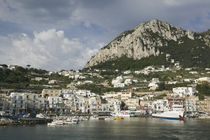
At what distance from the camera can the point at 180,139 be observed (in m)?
46.7

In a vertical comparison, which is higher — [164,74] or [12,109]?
[164,74]

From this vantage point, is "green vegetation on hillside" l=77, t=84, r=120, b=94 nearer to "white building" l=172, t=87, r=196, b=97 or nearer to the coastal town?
the coastal town

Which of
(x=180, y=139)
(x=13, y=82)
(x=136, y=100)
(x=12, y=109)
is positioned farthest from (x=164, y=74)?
(x=180, y=139)

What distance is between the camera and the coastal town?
11024 centimetres

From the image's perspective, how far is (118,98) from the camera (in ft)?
525

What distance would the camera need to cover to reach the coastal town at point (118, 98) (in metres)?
110

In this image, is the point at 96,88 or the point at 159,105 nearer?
the point at 159,105

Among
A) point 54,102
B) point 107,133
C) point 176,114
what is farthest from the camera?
point 54,102

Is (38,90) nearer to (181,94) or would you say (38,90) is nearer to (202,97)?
(181,94)

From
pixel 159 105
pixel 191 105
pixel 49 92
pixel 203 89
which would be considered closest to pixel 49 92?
pixel 49 92

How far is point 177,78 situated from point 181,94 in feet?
118

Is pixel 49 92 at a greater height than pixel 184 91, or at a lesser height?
lesser

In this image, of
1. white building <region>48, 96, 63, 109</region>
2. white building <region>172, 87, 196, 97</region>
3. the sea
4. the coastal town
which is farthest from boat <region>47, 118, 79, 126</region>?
white building <region>172, 87, 196, 97</region>

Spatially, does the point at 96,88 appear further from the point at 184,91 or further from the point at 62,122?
the point at 62,122
